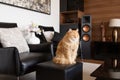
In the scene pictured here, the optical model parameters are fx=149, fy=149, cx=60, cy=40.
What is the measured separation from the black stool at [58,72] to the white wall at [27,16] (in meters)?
1.54

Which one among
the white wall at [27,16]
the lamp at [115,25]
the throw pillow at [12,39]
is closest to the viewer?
the throw pillow at [12,39]

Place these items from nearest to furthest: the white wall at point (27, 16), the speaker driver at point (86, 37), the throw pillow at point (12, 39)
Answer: the throw pillow at point (12, 39) < the white wall at point (27, 16) < the speaker driver at point (86, 37)

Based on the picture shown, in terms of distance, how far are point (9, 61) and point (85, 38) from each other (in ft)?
9.54

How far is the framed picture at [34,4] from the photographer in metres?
2.95

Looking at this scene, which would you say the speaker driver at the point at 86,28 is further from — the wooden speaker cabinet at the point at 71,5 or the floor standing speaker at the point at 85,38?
the wooden speaker cabinet at the point at 71,5

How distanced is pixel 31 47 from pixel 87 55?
228 cm

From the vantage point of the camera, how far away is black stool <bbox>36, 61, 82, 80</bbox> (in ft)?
5.21

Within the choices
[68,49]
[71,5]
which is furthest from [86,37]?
[68,49]

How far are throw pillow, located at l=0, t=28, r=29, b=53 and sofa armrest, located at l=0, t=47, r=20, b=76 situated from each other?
287 mm

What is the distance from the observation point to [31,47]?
2564 millimetres

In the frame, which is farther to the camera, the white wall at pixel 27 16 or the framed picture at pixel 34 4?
the framed picture at pixel 34 4

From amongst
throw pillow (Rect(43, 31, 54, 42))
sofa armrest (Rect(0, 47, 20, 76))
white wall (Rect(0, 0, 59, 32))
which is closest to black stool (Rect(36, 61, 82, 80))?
sofa armrest (Rect(0, 47, 20, 76))

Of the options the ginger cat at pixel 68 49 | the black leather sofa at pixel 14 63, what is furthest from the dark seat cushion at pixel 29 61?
the ginger cat at pixel 68 49

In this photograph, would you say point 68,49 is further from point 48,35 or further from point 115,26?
point 115,26
